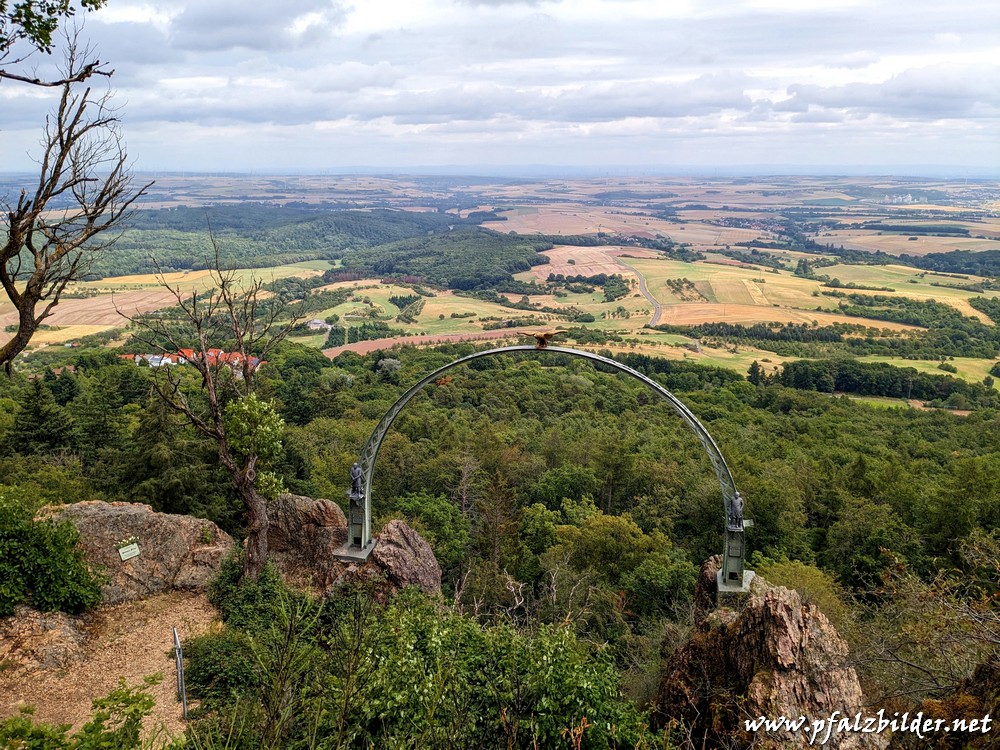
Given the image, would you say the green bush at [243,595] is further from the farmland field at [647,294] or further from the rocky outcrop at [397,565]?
the farmland field at [647,294]

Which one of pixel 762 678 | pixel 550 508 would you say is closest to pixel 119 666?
pixel 762 678

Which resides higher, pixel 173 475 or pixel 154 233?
pixel 154 233

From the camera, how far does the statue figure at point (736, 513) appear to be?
1205 cm

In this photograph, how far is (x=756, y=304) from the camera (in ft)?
291

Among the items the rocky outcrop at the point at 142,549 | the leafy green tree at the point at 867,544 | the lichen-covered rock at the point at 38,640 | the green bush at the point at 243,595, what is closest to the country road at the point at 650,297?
the leafy green tree at the point at 867,544

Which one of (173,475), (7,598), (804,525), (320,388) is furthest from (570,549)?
(320,388)

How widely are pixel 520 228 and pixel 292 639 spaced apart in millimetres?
174157

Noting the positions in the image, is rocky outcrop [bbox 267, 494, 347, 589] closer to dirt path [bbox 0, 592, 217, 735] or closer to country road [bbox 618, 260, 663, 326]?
dirt path [bbox 0, 592, 217, 735]

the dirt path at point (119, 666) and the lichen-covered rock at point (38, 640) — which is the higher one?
the lichen-covered rock at point (38, 640)

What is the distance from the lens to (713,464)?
40.9ft

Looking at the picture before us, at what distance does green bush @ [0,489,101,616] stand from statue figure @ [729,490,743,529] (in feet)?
45.2

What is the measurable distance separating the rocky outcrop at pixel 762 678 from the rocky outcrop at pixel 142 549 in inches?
448

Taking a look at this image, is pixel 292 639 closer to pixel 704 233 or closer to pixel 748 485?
pixel 748 485

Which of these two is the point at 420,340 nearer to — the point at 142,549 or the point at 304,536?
the point at 304,536
